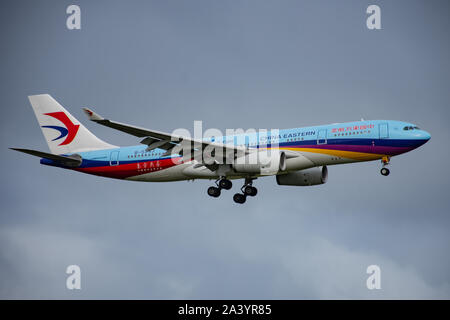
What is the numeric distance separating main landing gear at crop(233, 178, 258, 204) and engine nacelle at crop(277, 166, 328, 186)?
2.97 m

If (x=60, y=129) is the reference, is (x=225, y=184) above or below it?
below

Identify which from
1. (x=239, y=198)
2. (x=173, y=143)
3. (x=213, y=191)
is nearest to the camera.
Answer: (x=173, y=143)

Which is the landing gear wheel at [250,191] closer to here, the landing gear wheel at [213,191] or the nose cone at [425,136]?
the landing gear wheel at [213,191]

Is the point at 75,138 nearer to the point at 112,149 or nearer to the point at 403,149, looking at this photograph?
the point at 112,149

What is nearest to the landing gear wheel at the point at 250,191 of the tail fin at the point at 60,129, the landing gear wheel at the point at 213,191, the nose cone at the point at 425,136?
the landing gear wheel at the point at 213,191

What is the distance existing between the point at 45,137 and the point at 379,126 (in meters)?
28.0

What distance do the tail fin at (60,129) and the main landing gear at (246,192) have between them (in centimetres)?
1163

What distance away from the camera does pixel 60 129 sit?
5675cm

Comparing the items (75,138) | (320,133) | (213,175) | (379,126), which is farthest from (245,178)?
(75,138)

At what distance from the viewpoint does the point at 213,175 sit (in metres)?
50.8

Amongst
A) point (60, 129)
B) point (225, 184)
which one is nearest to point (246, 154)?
point (225, 184)

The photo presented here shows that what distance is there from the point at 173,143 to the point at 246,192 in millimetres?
8251

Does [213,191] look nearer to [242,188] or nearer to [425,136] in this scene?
[242,188]

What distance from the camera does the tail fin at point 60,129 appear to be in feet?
184
